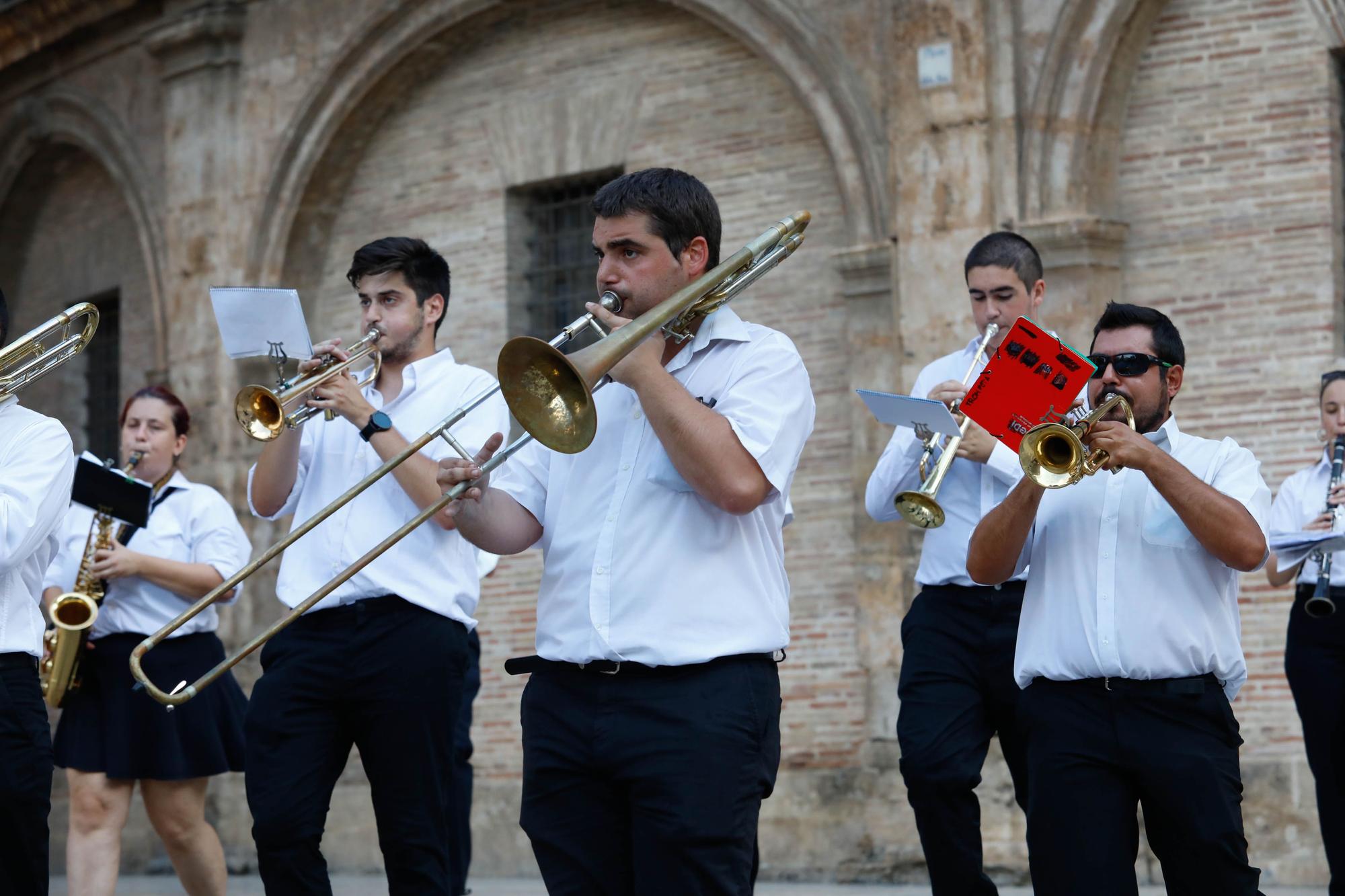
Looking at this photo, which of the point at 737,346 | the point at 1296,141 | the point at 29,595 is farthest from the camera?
the point at 1296,141

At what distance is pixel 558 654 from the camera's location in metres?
3.85

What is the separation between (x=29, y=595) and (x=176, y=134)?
8991 millimetres

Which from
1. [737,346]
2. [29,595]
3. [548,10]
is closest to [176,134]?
[548,10]

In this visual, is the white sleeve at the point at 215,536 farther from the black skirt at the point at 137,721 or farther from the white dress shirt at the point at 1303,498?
the white dress shirt at the point at 1303,498

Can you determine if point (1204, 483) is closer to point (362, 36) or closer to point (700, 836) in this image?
point (700, 836)

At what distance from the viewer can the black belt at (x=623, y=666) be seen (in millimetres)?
3758

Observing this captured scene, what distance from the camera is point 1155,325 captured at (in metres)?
4.55

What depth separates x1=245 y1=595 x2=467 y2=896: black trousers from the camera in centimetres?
532

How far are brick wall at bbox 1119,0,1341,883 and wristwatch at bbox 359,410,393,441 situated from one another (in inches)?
200

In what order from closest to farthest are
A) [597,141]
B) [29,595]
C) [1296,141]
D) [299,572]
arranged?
[29,595] → [299,572] → [1296,141] → [597,141]

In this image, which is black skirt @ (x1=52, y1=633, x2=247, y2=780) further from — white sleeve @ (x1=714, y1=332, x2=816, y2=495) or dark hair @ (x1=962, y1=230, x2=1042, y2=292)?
white sleeve @ (x1=714, y1=332, x2=816, y2=495)

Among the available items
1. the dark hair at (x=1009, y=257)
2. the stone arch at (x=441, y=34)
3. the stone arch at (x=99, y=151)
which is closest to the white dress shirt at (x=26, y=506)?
the dark hair at (x=1009, y=257)

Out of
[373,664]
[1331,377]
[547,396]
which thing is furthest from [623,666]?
[1331,377]

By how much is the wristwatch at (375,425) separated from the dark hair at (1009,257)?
1.99 metres
